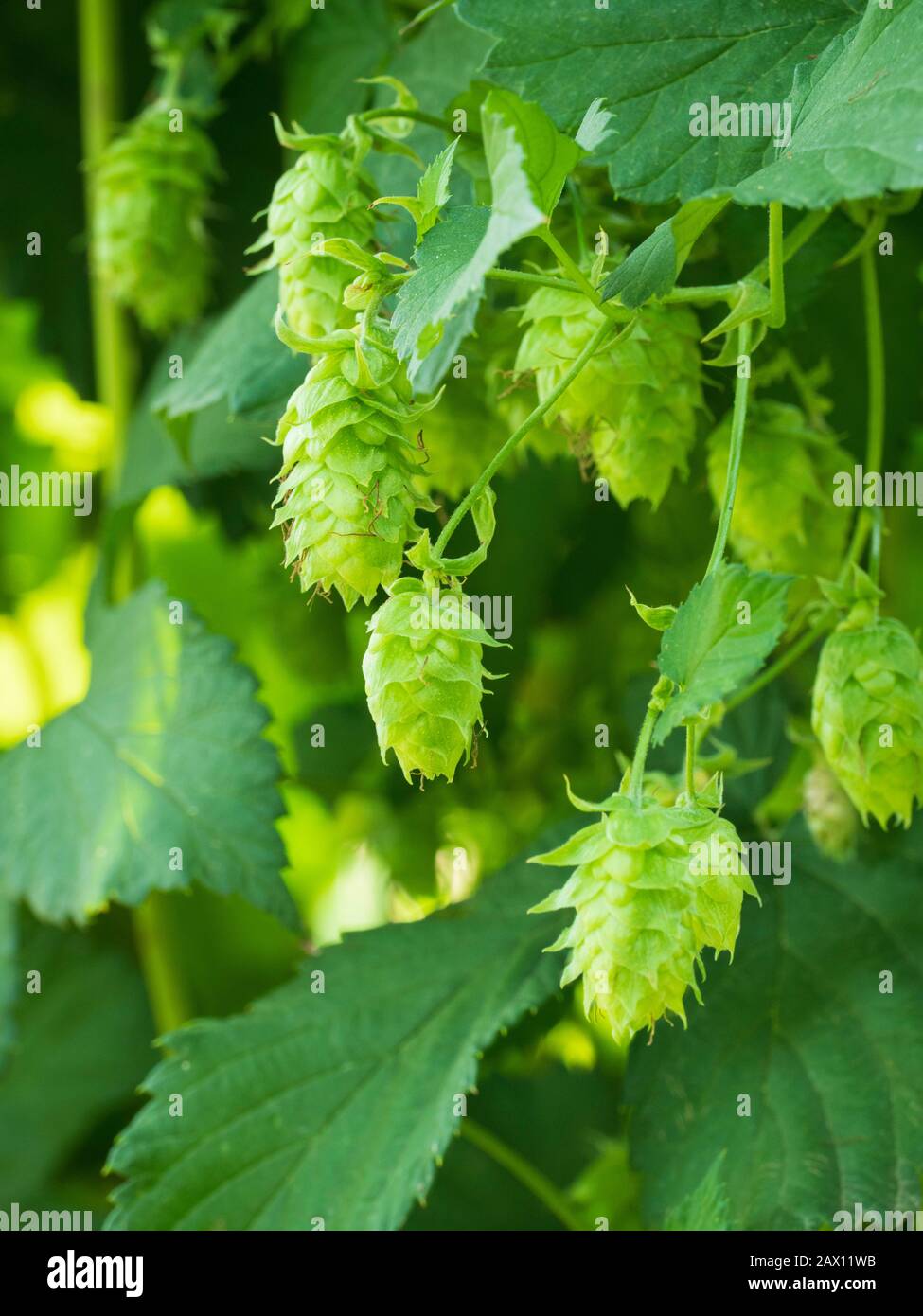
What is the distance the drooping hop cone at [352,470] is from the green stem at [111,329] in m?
0.76

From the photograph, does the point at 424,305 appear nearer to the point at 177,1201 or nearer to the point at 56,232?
the point at 177,1201

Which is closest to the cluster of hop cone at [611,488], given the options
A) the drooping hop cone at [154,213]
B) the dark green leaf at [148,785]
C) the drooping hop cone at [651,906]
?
the drooping hop cone at [651,906]

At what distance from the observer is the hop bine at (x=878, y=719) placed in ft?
2.15

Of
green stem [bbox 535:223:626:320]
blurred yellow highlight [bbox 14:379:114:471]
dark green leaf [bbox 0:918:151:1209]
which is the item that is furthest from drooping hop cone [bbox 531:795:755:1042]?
blurred yellow highlight [bbox 14:379:114:471]

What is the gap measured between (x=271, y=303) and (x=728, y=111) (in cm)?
30

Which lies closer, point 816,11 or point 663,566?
point 816,11

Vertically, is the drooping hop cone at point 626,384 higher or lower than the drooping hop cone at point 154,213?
lower

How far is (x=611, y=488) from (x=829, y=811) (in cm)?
28

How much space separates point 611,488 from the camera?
0.70 m

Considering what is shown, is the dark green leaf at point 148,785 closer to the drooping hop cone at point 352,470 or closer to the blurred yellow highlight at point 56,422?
the drooping hop cone at point 352,470

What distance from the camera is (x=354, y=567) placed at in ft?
1.83
